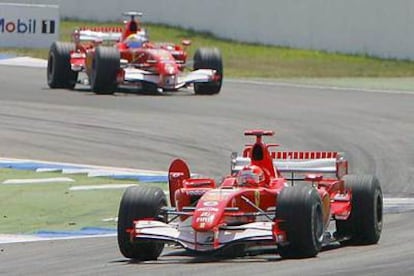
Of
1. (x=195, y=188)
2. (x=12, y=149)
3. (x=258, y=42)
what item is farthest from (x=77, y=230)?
(x=258, y=42)

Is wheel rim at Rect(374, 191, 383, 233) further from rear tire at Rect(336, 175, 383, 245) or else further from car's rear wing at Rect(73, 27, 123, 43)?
car's rear wing at Rect(73, 27, 123, 43)

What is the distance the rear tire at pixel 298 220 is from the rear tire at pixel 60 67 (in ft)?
59.5

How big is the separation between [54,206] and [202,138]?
6.63m

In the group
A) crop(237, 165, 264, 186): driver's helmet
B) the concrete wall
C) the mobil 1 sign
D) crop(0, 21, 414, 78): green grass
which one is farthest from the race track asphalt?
the concrete wall

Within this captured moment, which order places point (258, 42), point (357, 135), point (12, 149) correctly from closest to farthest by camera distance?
point (12, 149)
point (357, 135)
point (258, 42)

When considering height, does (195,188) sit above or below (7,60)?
above

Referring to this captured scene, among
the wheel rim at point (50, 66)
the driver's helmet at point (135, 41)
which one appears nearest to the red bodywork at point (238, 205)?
the driver's helmet at point (135, 41)

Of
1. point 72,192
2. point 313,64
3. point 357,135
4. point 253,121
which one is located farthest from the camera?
point 313,64

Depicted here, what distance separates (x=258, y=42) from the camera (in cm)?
4184

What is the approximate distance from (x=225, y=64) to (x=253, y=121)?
12782 mm

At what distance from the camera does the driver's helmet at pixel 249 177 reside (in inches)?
516

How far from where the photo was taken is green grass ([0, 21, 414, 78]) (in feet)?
118

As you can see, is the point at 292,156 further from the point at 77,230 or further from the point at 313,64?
the point at 313,64

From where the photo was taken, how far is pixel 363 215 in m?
13.7
